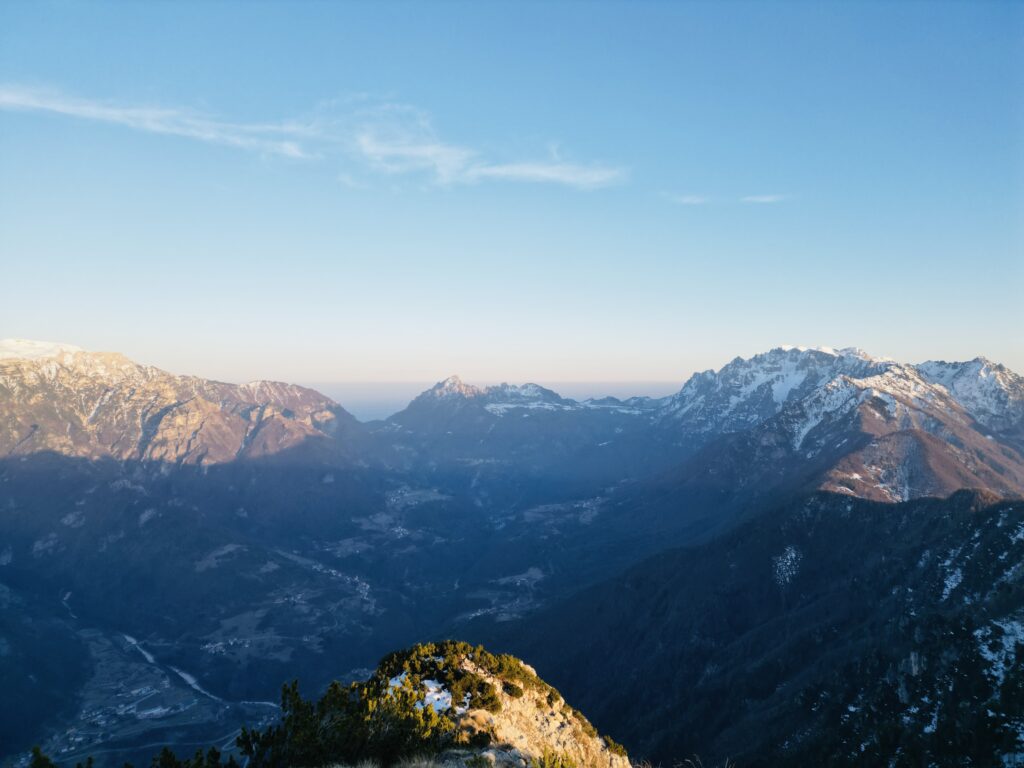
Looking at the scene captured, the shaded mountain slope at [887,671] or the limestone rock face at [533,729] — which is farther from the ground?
the limestone rock face at [533,729]

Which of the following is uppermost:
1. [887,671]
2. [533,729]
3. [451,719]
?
[451,719]

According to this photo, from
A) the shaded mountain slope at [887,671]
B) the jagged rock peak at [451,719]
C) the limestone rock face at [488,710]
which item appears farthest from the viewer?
the shaded mountain slope at [887,671]

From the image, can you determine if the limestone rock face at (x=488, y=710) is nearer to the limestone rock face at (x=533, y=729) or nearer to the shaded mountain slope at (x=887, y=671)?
the limestone rock face at (x=533, y=729)

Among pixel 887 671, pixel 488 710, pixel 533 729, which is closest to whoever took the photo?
pixel 488 710

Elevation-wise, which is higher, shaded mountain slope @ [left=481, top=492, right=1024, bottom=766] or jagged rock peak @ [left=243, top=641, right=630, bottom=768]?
jagged rock peak @ [left=243, top=641, right=630, bottom=768]

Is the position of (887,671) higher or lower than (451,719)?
lower

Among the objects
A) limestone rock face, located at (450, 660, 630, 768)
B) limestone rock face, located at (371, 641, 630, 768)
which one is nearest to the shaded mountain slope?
limestone rock face, located at (450, 660, 630, 768)

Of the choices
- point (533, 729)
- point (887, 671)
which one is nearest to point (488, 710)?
point (533, 729)

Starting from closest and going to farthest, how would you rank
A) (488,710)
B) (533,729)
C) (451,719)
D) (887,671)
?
(451,719) → (488,710) → (533,729) → (887,671)

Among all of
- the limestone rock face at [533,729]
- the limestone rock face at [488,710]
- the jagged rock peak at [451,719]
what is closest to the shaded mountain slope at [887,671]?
the limestone rock face at [533,729]

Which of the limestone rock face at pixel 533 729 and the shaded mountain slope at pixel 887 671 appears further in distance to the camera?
the shaded mountain slope at pixel 887 671

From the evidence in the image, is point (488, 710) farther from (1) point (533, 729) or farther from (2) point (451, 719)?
(1) point (533, 729)

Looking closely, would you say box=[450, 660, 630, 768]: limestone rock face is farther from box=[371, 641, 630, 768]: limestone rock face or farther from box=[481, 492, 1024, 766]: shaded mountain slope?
box=[481, 492, 1024, 766]: shaded mountain slope

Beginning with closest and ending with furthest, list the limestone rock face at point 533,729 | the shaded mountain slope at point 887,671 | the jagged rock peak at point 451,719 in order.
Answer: the jagged rock peak at point 451,719
the limestone rock face at point 533,729
the shaded mountain slope at point 887,671
